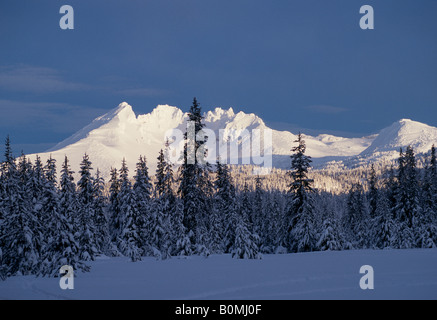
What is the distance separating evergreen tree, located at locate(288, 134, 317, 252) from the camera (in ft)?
123

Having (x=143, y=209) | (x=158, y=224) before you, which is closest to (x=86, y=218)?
(x=143, y=209)

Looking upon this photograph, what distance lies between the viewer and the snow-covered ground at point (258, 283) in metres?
15.5

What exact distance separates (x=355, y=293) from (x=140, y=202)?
1250 inches

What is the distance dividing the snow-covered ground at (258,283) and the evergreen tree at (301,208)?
1315cm

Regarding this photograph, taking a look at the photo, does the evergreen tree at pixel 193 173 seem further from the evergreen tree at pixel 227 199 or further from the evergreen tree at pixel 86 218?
the evergreen tree at pixel 227 199

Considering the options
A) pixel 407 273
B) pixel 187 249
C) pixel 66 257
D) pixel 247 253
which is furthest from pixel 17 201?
pixel 407 273

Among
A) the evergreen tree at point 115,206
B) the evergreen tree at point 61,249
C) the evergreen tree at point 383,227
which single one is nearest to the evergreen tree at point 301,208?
the evergreen tree at point 383,227

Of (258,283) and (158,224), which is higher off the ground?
(158,224)

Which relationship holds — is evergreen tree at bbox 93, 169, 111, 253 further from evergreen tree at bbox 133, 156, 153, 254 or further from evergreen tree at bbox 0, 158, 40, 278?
evergreen tree at bbox 0, 158, 40, 278

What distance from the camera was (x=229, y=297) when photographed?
15.5 metres

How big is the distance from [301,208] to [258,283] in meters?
21.3

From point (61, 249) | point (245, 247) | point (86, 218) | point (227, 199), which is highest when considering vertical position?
point (227, 199)

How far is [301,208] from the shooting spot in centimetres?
3819

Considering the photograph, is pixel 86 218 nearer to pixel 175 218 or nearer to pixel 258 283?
pixel 175 218
